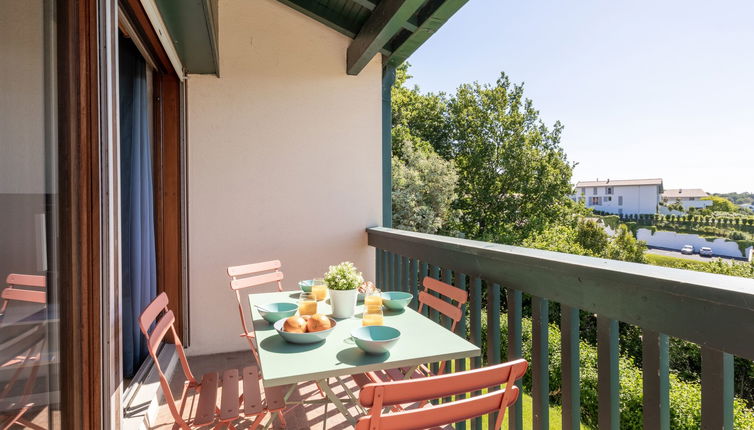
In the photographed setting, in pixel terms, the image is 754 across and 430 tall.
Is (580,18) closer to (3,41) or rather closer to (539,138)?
(539,138)

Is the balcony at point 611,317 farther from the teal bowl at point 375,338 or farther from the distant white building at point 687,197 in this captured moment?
the distant white building at point 687,197

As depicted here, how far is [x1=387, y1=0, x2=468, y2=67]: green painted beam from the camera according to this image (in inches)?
112

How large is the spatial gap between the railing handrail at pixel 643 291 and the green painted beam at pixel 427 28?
1.77 m

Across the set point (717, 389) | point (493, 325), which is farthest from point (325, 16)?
point (717, 389)

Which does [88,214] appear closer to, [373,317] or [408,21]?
[373,317]

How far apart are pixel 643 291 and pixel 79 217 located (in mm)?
→ 1645

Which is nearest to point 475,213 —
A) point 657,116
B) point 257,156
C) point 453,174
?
point 453,174

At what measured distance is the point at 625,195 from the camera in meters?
38.2

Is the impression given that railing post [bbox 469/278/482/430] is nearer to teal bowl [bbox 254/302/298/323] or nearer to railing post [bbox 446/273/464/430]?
railing post [bbox 446/273/464/430]

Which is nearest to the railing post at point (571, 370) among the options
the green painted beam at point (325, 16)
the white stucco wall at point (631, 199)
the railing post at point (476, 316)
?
the railing post at point (476, 316)

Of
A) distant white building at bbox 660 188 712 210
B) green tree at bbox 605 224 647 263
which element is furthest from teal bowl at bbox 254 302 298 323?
distant white building at bbox 660 188 712 210

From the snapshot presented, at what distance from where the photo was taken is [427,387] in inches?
40.3

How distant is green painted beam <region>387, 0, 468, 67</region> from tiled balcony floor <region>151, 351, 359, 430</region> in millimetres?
2666

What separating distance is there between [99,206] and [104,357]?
19.1 inches
